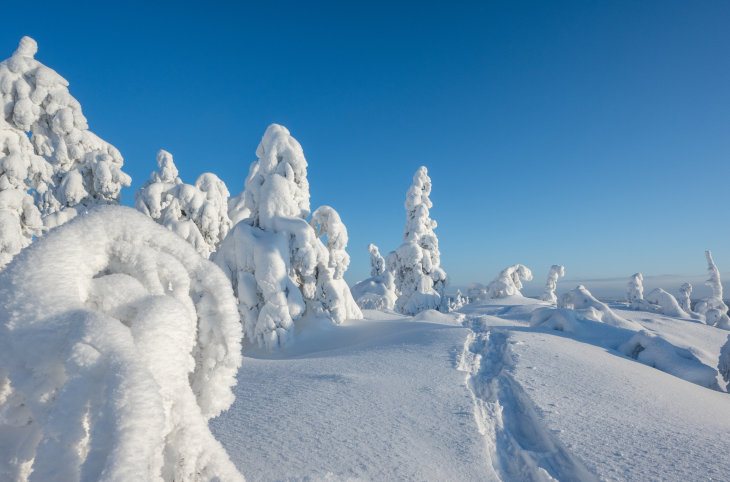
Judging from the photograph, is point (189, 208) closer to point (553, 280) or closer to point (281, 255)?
point (281, 255)

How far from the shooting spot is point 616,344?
11.9 m

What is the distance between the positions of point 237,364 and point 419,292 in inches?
972

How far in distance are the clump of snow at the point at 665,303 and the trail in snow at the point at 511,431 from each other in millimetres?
29295

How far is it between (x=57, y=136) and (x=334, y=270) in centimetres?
1199

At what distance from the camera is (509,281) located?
34.7 meters

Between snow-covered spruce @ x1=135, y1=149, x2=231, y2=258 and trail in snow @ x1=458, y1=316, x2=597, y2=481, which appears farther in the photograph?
snow-covered spruce @ x1=135, y1=149, x2=231, y2=258

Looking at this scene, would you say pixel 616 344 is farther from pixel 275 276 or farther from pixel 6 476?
pixel 6 476

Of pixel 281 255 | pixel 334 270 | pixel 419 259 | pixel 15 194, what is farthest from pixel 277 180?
pixel 419 259

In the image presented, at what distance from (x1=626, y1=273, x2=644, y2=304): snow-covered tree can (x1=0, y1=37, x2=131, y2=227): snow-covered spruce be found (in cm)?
4099

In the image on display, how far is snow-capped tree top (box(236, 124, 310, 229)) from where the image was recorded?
531 inches

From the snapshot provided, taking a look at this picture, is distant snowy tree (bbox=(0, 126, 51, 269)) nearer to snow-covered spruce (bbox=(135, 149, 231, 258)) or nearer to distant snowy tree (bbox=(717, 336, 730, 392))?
snow-covered spruce (bbox=(135, 149, 231, 258))

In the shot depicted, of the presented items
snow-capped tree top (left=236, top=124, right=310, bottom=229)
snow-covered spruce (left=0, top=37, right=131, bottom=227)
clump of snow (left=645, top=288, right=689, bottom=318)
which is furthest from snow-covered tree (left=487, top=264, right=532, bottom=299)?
snow-covered spruce (left=0, top=37, right=131, bottom=227)

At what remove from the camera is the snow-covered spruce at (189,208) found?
1717 centimetres

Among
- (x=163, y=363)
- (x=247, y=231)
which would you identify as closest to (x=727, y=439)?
(x=163, y=363)
